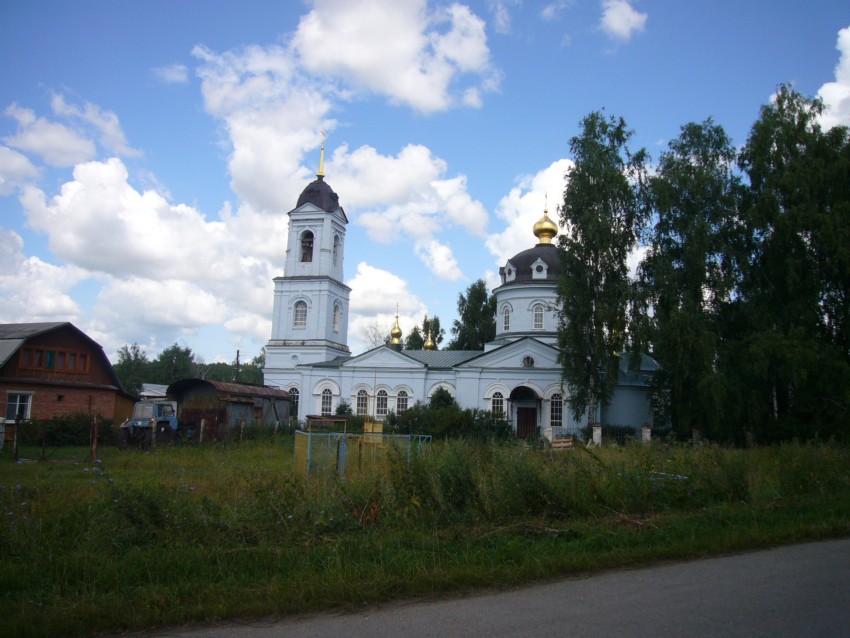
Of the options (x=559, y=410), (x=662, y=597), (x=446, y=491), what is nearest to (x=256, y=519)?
(x=446, y=491)

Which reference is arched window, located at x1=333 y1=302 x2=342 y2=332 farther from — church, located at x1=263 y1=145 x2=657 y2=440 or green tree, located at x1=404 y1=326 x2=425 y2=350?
green tree, located at x1=404 y1=326 x2=425 y2=350

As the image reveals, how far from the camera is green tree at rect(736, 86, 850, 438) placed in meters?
23.4

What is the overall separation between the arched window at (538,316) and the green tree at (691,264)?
34.3 feet

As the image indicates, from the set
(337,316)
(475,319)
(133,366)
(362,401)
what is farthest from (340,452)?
(133,366)

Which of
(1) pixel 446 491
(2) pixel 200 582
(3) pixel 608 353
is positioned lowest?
(2) pixel 200 582

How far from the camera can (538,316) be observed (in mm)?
39500

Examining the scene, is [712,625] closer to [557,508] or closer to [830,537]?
[557,508]

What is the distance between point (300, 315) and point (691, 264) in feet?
76.9

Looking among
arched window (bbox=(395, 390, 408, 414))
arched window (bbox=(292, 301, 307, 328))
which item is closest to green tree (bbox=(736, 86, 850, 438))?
arched window (bbox=(395, 390, 408, 414))

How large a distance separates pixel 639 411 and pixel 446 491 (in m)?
30.6

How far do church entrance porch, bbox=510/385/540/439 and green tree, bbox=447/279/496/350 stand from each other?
21.1 m

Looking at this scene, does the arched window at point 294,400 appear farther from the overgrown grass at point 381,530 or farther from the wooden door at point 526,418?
the overgrown grass at point 381,530

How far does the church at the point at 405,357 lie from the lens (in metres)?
36.4

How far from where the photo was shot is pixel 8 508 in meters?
8.12
